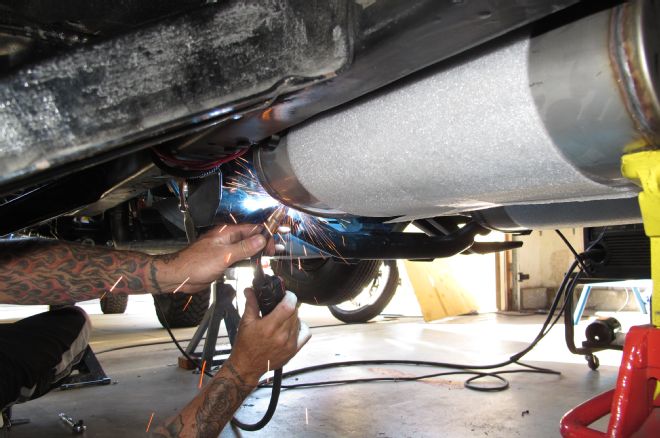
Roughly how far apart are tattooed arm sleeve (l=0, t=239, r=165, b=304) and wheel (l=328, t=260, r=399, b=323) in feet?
8.44

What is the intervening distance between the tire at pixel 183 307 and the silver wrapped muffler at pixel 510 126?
3.31 m

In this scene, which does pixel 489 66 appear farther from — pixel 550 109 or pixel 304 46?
pixel 304 46

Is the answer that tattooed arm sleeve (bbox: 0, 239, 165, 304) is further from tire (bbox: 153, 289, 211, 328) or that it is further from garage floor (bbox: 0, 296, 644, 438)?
tire (bbox: 153, 289, 211, 328)

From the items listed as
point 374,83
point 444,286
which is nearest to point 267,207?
point 374,83

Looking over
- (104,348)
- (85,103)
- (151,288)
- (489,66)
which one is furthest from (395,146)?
(104,348)

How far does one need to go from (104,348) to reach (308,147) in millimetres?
3198

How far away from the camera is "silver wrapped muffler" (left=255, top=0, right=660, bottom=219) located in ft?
1.76

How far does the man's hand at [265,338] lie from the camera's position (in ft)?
3.75

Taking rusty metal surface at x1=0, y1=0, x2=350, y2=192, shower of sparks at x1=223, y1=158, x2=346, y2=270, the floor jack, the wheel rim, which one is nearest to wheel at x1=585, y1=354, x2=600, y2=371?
the wheel rim

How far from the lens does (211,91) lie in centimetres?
60

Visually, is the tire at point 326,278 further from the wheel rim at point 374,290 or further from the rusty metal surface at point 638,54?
the rusty metal surface at point 638,54

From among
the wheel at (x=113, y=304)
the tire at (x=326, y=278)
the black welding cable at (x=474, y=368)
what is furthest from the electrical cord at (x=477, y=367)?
the wheel at (x=113, y=304)

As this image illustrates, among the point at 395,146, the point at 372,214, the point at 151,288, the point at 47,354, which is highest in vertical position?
the point at 395,146

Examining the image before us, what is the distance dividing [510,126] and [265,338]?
73cm
